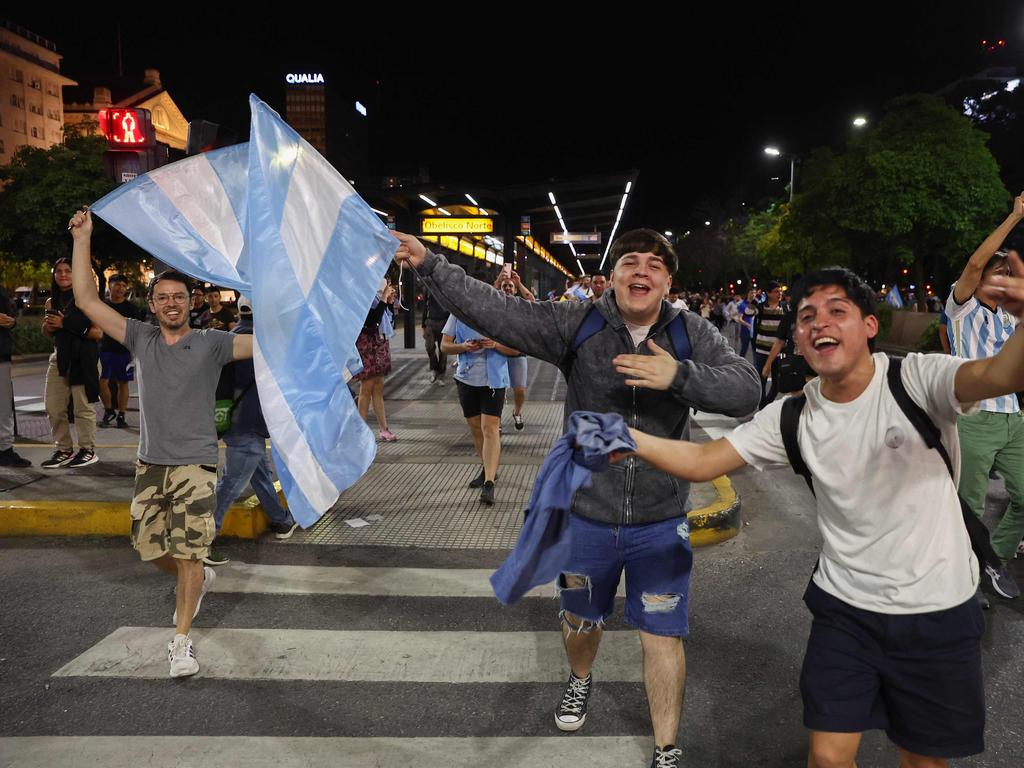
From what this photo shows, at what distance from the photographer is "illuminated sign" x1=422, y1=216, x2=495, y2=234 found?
813 inches

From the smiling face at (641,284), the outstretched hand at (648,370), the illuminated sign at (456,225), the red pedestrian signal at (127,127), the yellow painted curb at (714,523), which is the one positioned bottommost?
the yellow painted curb at (714,523)

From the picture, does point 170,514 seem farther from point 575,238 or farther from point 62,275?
point 575,238

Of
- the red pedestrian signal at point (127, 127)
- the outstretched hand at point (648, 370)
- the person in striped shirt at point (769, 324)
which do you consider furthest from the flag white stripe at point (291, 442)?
the person in striped shirt at point (769, 324)

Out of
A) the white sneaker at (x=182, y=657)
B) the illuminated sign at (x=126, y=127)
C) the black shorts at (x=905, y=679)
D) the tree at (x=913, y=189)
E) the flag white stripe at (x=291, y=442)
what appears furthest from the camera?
A: the tree at (x=913, y=189)

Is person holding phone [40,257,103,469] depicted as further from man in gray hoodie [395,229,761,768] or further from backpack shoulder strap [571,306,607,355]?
backpack shoulder strap [571,306,607,355]

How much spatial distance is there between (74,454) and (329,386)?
5.52 m

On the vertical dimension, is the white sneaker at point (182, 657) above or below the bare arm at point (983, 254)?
below

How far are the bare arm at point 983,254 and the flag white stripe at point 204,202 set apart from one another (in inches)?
148

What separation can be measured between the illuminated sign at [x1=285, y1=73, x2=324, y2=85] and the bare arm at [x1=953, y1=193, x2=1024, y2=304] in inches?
6718

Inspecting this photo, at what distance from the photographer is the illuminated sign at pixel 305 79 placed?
15762 centimetres

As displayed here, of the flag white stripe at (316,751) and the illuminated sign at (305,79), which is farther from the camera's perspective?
the illuminated sign at (305,79)

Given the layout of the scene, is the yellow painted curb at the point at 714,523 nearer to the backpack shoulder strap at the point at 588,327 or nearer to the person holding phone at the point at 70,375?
the backpack shoulder strap at the point at 588,327

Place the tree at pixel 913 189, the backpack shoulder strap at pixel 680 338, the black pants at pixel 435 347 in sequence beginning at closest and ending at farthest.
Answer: the backpack shoulder strap at pixel 680 338
the black pants at pixel 435 347
the tree at pixel 913 189

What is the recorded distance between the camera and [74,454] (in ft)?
25.7
